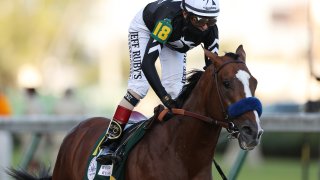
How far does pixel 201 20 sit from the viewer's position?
249 inches

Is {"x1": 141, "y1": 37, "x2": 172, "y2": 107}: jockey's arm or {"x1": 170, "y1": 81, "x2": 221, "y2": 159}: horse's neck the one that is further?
{"x1": 141, "y1": 37, "x2": 172, "y2": 107}: jockey's arm

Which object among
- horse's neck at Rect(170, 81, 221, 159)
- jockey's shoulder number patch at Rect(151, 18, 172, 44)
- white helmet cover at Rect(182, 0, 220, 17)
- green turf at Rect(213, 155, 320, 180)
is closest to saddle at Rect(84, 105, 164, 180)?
horse's neck at Rect(170, 81, 221, 159)

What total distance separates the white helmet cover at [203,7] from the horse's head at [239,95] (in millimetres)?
337

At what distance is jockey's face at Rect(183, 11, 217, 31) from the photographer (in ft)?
20.8

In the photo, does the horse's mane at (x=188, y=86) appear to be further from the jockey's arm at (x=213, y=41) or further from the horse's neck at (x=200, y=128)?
the jockey's arm at (x=213, y=41)

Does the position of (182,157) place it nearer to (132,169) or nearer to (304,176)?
(132,169)

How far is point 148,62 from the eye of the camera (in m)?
6.38

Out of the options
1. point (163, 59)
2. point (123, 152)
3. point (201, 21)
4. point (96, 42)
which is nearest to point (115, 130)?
point (123, 152)

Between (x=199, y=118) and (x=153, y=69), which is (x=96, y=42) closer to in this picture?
(x=153, y=69)

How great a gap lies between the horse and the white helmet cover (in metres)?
0.33

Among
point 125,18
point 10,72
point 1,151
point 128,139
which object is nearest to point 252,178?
point 1,151

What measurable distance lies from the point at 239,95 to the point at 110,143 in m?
1.43

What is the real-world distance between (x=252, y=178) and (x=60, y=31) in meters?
32.9

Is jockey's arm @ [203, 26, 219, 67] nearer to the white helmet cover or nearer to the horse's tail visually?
the white helmet cover
